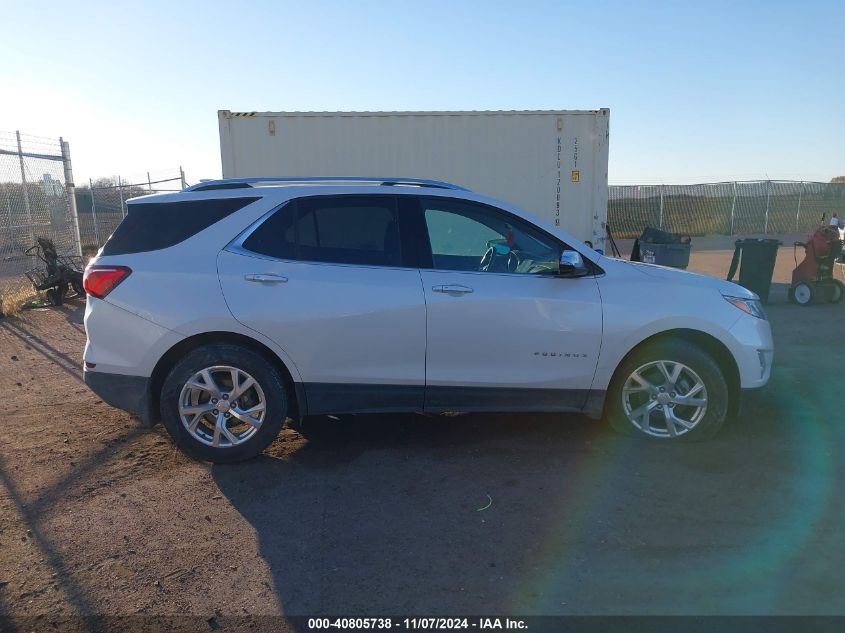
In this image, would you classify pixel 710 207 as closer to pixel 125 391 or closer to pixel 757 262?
pixel 757 262

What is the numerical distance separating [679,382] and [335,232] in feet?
8.64

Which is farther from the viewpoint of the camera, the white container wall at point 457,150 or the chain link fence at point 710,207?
the chain link fence at point 710,207

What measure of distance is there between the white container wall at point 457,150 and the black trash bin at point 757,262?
2326 millimetres

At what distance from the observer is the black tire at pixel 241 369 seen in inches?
169

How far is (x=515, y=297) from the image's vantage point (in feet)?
14.3

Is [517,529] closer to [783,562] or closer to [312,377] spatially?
[783,562]

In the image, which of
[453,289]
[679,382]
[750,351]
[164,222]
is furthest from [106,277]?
[750,351]

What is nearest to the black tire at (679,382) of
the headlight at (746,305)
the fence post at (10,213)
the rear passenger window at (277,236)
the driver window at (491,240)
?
the headlight at (746,305)

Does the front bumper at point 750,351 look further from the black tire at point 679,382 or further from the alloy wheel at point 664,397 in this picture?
the alloy wheel at point 664,397

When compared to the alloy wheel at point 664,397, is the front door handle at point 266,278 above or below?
above

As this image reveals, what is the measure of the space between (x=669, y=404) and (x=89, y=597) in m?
3.69

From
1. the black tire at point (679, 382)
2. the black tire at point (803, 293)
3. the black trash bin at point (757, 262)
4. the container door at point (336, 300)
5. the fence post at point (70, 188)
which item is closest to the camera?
the container door at point (336, 300)

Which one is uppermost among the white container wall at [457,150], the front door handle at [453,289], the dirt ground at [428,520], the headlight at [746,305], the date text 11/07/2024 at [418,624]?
the white container wall at [457,150]

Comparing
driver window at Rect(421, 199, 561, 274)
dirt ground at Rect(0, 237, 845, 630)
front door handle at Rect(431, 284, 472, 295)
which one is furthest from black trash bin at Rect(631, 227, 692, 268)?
front door handle at Rect(431, 284, 472, 295)
